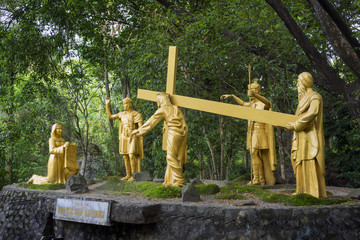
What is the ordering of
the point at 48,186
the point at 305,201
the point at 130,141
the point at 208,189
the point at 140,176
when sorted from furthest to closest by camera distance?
the point at 130,141 → the point at 140,176 → the point at 48,186 → the point at 208,189 → the point at 305,201

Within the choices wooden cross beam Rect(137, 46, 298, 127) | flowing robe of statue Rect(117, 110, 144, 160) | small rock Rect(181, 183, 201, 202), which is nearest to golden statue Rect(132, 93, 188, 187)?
wooden cross beam Rect(137, 46, 298, 127)

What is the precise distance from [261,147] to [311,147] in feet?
9.27

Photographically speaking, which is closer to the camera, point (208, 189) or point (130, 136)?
point (208, 189)

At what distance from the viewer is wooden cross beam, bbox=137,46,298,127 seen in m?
7.06

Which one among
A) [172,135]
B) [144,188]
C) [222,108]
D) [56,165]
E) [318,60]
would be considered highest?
[318,60]

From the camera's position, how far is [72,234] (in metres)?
7.08

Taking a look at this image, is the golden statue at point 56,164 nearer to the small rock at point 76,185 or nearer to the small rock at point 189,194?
the small rock at point 76,185

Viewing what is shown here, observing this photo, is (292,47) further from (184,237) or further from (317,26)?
(184,237)

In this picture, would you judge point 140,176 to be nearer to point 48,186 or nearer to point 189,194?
point 48,186

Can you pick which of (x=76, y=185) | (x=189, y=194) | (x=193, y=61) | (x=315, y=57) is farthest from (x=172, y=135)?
(x=315, y=57)

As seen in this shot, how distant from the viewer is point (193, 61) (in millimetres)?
11719

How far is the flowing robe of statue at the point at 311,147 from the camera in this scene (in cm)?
662

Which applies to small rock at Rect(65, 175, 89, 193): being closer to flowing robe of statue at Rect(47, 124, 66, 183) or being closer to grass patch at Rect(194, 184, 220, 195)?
flowing robe of statue at Rect(47, 124, 66, 183)

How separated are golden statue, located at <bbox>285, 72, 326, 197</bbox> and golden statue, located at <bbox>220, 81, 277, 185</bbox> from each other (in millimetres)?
2577
